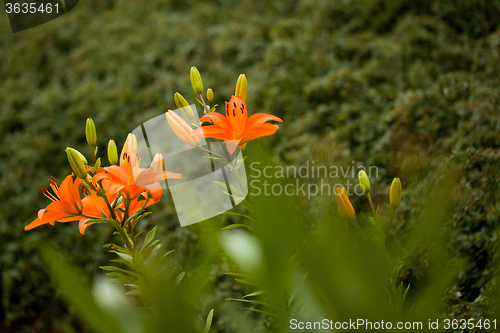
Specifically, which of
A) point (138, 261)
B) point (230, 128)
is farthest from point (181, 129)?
point (138, 261)

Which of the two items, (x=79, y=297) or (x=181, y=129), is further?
(x=181, y=129)

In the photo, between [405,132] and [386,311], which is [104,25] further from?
[386,311]

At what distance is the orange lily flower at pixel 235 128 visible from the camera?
42 centimetres

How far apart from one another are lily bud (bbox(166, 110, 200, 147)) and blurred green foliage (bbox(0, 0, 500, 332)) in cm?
63

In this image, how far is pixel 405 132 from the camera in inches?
63.6

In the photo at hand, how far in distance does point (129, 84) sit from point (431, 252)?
106 inches

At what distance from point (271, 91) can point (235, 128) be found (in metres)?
1.78

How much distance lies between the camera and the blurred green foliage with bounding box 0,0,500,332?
1438mm

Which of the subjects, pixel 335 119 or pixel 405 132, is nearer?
pixel 405 132

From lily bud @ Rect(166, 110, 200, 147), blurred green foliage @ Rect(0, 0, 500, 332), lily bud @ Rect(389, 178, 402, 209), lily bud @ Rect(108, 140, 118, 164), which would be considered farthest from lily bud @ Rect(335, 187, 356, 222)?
blurred green foliage @ Rect(0, 0, 500, 332)

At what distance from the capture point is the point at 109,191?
0.42 metres

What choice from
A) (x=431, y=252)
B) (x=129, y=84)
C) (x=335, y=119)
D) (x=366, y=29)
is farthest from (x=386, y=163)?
(x=129, y=84)

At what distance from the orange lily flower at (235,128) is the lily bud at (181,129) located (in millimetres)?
17

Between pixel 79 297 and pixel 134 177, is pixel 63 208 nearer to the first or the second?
pixel 134 177
